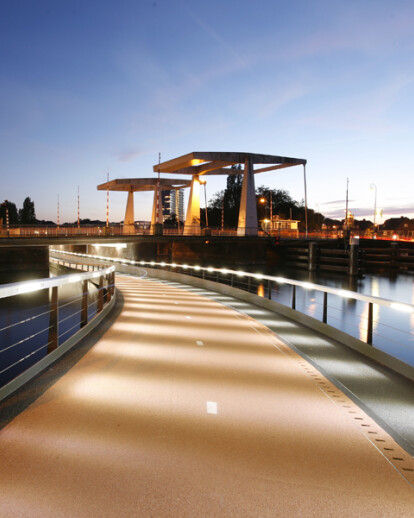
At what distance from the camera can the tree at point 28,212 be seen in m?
177

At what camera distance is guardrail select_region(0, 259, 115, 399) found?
19.9 ft

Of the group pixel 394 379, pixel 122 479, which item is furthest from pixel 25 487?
pixel 394 379

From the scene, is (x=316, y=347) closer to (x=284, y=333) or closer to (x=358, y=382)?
(x=284, y=333)

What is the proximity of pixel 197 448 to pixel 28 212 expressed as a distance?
193m

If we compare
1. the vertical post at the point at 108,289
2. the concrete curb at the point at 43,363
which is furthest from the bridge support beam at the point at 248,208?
the concrete curb at the point at 43,363

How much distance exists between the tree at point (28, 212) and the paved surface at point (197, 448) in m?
184

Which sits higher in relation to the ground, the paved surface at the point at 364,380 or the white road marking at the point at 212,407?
the white road marking at the point at 212,407

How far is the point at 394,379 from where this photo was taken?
6.81 m

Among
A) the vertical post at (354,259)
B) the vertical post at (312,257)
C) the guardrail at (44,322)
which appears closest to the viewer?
the guardrail at (44,322)

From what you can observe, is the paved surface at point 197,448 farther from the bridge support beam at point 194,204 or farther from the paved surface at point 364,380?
the bridge support beam at point 194,204

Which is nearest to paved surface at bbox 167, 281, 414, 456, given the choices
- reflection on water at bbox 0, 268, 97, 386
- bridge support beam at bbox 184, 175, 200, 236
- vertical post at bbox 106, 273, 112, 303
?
vertical post at bbox 106, 273, 112, 303

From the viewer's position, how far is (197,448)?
4.12 metres

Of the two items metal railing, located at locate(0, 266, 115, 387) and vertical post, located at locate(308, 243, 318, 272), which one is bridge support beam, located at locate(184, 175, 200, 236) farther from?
metal railing, located at locate(0, 266, 115, 387)

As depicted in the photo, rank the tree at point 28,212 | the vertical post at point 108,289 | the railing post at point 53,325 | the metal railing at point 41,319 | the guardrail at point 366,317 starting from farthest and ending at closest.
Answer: the tree at point 28,212 < the vertical post at point 108,289 < the guardrail at point 366,317 < the railing post at point 53,325 < the metal railing at point 41,319
